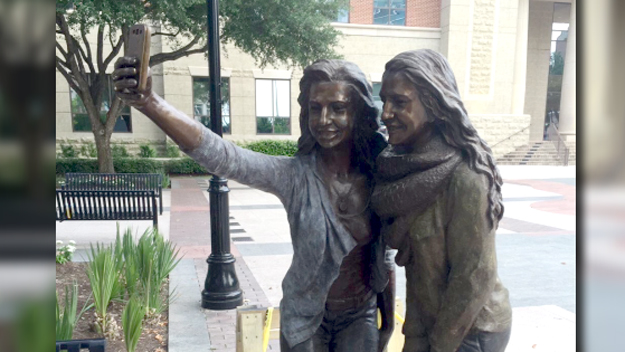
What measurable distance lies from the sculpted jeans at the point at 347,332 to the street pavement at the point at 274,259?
98.0 inches

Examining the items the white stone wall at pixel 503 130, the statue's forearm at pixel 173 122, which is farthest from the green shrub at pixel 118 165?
the statue's forearm at pixel 173 122

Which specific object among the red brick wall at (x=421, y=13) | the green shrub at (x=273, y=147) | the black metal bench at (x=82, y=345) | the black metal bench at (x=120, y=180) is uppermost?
the red brick wall at (x=421, y=13)

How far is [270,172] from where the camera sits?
6.51 ft

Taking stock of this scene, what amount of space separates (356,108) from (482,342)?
98cm

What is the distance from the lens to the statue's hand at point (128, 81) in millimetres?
1522

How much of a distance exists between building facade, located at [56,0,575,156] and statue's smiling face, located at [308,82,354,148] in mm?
18611

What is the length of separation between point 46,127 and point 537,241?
8.87 meters

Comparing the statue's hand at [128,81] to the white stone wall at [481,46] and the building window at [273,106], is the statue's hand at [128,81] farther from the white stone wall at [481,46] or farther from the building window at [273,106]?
the white stone wall at [481,46]

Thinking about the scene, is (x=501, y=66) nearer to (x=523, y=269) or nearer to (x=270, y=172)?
(x=523, y=269)

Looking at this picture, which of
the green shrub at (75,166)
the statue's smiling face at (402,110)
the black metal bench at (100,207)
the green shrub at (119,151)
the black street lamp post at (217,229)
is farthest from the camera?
the green shrub at (119,151)

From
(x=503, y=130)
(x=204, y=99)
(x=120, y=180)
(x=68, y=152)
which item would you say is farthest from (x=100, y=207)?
(x=503, y=130)

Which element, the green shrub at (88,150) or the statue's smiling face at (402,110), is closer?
the statue's smiling face at (402,110)

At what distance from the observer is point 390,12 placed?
22891mm

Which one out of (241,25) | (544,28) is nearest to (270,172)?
(241,25)
